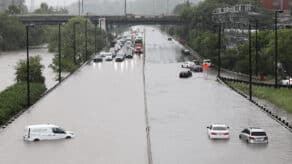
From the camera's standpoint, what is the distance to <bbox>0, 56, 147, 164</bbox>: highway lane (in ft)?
66.4

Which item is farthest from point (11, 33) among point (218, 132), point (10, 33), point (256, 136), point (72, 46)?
point (256, 136)

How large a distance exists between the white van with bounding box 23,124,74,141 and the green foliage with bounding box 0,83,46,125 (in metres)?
3.37

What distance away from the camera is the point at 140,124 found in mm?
25750

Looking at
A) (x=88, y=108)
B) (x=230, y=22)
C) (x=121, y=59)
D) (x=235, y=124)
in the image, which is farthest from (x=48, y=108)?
(x=230, y=22)

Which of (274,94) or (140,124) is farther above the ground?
(274,94)

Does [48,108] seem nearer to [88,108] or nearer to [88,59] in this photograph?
[88,108]

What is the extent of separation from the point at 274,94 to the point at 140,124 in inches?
498

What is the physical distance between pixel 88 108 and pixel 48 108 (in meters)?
1.72

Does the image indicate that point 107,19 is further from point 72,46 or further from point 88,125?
point 88,125

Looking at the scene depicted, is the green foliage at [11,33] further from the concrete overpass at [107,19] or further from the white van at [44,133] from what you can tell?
the white van at [44,133]

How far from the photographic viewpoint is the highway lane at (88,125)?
66.4 ft

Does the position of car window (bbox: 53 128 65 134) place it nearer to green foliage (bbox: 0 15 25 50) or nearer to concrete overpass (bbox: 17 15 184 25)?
green foliage (bbox: 0 15 25 50)

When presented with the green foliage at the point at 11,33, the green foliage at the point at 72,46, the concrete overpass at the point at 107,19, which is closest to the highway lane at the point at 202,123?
the green foliage at the point at 72,46

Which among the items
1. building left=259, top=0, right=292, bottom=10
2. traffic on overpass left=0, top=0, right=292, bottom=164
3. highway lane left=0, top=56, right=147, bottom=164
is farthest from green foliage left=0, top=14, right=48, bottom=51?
highway lane left=0, top=56, right=147, bottom=164
